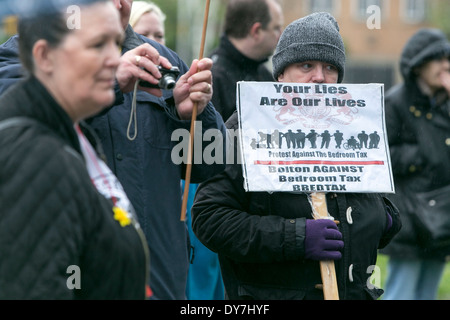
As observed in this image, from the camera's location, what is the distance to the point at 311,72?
3.75m

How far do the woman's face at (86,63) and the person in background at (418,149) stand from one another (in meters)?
3.90

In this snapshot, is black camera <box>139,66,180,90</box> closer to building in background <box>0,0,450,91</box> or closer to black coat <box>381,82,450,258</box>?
black coat <box>381,82,450,258</box>

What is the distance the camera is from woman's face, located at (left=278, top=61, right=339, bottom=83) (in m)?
3.73

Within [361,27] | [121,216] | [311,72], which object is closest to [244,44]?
[311,72]

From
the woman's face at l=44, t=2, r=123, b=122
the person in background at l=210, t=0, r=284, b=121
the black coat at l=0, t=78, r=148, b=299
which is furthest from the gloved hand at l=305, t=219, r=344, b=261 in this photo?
the person in background at l=210, t=0, r=284, b=121

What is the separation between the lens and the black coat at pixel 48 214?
2070 millimetres

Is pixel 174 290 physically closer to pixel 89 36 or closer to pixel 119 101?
pixel 119 101

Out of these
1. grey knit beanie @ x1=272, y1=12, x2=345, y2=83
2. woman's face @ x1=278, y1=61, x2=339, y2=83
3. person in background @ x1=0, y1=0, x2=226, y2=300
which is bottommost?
person in background @ x1=0, y1=0, x2=226, y2=300

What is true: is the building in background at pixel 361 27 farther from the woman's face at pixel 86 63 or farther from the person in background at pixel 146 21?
the woman's face at pixel 86 63

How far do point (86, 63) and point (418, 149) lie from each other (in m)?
4.10

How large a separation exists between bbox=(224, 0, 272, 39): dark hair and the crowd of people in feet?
0.03

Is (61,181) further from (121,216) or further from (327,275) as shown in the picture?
(327,275)

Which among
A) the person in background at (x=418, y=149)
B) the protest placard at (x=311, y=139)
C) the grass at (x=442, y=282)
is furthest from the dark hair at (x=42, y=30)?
the grass at (x=442, y=282)

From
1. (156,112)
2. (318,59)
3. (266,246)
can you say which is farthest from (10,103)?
(318,59)
